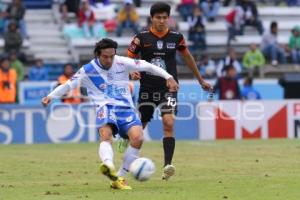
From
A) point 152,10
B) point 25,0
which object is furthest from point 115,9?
point 152,10

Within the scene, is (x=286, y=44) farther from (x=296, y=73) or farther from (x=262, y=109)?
(x=262, y=109)

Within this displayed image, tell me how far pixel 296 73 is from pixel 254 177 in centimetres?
1712

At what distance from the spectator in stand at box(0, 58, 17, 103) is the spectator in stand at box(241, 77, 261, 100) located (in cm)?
650

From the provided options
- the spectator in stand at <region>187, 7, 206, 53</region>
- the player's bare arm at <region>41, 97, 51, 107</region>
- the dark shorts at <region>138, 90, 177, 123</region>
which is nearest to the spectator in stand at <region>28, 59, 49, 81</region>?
the spectator in stand at <region>187, 7, 206, 53</region>

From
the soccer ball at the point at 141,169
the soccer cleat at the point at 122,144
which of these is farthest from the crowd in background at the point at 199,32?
the soccer ball at the point at 141,169

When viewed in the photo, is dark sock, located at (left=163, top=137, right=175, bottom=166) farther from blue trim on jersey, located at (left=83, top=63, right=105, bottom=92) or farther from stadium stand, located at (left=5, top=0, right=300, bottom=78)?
stadium stand, located at (left=5, top=0, right=300, bottom=78)

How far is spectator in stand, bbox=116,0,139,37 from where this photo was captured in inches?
1283

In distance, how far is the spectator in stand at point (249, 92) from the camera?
28016 millimetres

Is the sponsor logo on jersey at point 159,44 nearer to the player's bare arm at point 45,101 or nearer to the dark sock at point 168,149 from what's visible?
the dark sock at point 168,149

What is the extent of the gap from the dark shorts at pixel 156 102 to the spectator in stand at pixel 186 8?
19.8 metres

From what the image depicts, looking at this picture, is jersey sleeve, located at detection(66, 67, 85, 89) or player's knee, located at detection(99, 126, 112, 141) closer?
player's knee, located at detection(99, 126, 112, 141)

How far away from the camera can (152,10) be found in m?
14.0

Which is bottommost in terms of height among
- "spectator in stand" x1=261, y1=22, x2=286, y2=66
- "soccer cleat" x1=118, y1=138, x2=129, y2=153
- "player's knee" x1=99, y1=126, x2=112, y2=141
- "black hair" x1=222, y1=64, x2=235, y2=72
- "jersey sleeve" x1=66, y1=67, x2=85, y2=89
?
"soccer cleat" x1=118, y1=138, x2=129, y2=153

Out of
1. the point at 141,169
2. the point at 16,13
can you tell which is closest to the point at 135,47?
the point at 141,169
